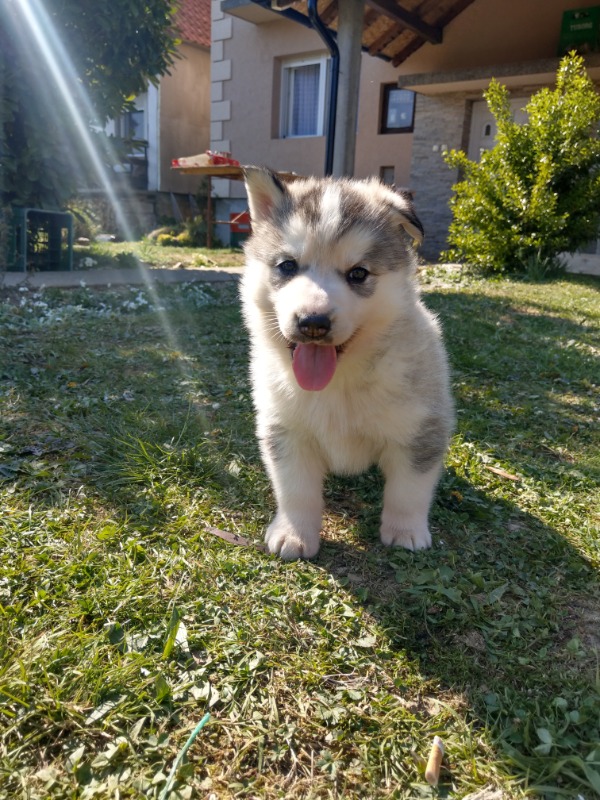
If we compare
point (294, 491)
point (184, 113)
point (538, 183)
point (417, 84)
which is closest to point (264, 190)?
point (294, 491)

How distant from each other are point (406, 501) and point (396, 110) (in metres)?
13.3

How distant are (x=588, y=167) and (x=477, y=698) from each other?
9.28 meters

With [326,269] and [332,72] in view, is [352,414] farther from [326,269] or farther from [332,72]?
[332,72]

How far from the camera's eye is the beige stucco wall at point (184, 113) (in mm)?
18984

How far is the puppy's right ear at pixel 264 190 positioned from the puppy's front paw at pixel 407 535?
1345 millimetres

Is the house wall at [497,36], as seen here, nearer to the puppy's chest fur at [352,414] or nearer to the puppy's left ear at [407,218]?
the puppy's left ear at [407,218]

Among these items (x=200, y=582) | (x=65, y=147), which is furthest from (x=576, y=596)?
(x=65, y=147)

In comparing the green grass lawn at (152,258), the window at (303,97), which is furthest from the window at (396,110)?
the green grass lawn at (152,258)

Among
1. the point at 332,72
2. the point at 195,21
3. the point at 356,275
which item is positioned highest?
the point at 195,21

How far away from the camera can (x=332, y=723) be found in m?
1.59

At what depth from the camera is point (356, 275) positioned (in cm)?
227

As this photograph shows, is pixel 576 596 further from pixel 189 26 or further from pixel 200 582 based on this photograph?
pixel 189 26

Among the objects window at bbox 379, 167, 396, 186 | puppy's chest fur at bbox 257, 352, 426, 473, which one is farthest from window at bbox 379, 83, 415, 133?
puppy's chest fur at bbox 257, 352, 426, 473

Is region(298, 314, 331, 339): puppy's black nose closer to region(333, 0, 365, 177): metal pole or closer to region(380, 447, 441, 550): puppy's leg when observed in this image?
region(380, 447, 441, 550): puppy's leg
